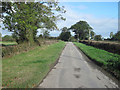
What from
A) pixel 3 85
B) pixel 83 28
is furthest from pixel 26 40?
pixel 83 28

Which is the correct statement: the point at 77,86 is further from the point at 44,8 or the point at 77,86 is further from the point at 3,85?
the point at 44,8

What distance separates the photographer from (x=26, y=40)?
22703mm

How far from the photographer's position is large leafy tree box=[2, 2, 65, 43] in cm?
1380

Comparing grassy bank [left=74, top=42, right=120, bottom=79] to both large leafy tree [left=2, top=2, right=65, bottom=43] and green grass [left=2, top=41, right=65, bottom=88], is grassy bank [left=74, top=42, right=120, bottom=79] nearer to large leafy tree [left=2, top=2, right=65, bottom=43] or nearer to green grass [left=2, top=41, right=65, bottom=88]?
green grass [left=2, top=41, right=65, bottom=88]

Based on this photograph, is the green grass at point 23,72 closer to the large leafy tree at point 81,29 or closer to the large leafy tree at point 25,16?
the large leafy tree at point 25,16

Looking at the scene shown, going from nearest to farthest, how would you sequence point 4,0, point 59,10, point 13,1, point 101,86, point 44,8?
point 101,86
point 4,0
point 13,1
point 44,8
point 59,10

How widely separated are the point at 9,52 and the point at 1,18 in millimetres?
5149

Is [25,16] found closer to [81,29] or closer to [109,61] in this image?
[109,61]

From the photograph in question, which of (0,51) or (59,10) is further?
(59,10)

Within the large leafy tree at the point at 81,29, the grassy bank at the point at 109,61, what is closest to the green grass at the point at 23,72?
the grassy bank at the point at 109,61

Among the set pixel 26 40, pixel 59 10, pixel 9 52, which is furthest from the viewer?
pixel 26 40

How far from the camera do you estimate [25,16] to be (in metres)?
14.5

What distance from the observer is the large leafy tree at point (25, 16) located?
45.3 feet

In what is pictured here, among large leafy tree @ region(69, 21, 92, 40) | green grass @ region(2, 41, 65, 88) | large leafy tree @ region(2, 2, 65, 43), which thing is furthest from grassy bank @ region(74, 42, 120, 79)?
large leafy tree @ region(69, 21, 92, 40)
